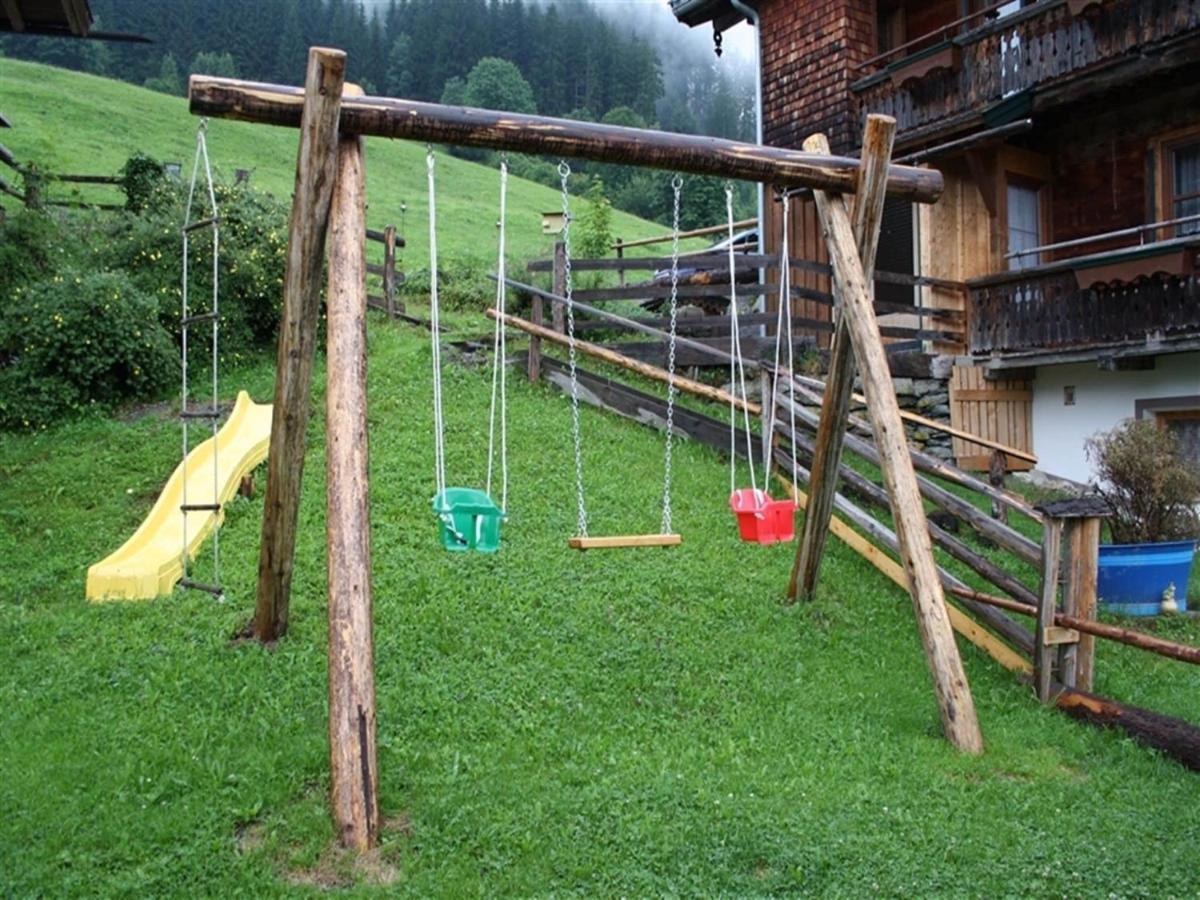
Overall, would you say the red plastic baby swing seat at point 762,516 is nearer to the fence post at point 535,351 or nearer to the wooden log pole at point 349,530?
the wooden log pole at point 349,530

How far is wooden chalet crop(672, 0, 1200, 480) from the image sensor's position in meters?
11.6

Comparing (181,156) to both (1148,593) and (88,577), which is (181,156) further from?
(1148,593)

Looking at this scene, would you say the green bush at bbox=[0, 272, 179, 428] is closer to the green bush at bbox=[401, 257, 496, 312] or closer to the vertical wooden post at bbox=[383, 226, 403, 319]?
the vertical wooden post at bbox=[383, 226, 403, 319]

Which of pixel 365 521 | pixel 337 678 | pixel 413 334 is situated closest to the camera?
pixel 337 678

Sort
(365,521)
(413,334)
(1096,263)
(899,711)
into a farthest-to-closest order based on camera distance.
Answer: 1. (413,334)
2. (1096,263)
3. (899,711)
4. (365,521)

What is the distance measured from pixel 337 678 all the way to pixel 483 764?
938 millimetres

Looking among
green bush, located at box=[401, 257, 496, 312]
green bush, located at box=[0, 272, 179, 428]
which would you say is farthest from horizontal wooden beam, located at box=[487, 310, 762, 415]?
green bush, located at box=[401, 257, 496, 312]

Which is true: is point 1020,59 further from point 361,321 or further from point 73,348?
point 73,348

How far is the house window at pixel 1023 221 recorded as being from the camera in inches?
558

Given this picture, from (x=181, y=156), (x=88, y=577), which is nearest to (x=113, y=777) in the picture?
(x=88, y=577)

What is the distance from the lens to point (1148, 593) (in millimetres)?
8055

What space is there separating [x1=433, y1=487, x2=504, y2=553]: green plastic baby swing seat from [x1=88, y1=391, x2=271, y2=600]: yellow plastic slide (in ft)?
→ 5.84

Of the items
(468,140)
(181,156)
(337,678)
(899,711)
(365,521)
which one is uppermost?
(181,156)

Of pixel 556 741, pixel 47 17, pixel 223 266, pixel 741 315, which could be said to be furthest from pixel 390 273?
pixel 556 741
